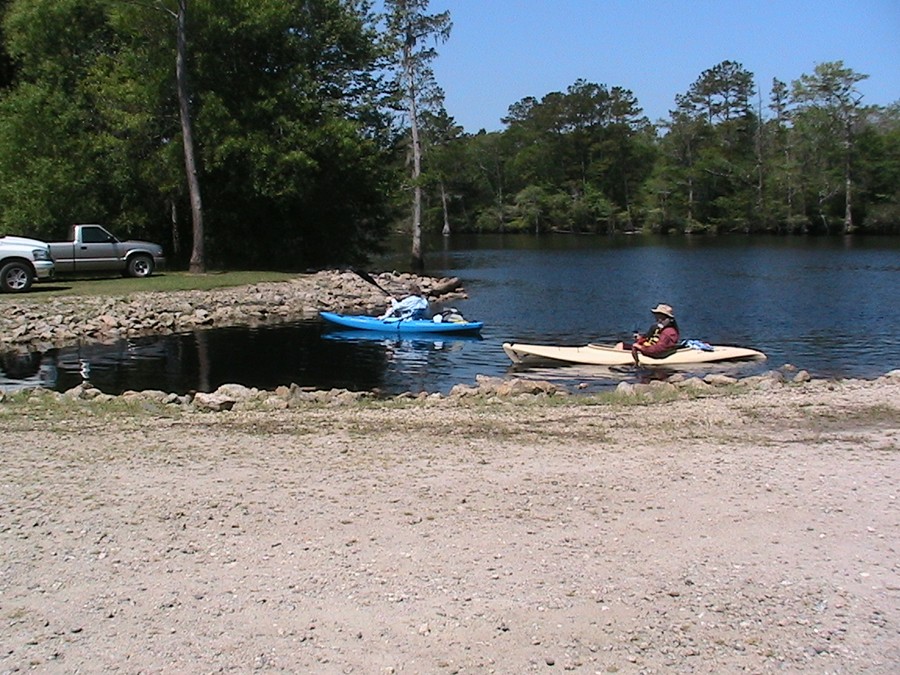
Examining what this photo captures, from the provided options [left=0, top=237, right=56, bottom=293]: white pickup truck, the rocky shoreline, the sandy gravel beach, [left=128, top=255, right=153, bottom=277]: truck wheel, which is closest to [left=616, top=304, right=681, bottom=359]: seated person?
the sandy gravel beach

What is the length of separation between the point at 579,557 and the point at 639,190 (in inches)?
4195

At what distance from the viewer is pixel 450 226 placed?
112062mm

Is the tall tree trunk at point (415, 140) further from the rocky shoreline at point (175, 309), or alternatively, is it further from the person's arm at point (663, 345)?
the person's arm at point (663, 345)

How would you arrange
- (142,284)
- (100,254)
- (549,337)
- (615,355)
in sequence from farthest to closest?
1. (100,254)
2. (142,284)
3. (549,337)
4. (615,355)

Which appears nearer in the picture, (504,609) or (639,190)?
(504,609)

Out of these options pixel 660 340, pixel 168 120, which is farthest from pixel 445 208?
pixel 660 340

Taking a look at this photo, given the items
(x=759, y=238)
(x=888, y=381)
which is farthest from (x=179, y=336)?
(x=759, y=238)

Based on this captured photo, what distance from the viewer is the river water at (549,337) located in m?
19.2

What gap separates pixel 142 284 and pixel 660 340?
17.2 m

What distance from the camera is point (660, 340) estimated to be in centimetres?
1956

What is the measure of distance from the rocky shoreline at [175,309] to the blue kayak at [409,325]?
3508 mm

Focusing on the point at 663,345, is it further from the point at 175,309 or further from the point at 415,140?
the point at 415,140

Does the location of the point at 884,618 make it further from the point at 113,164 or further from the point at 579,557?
the point at 113,164

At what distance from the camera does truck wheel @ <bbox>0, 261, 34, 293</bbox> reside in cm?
2746
